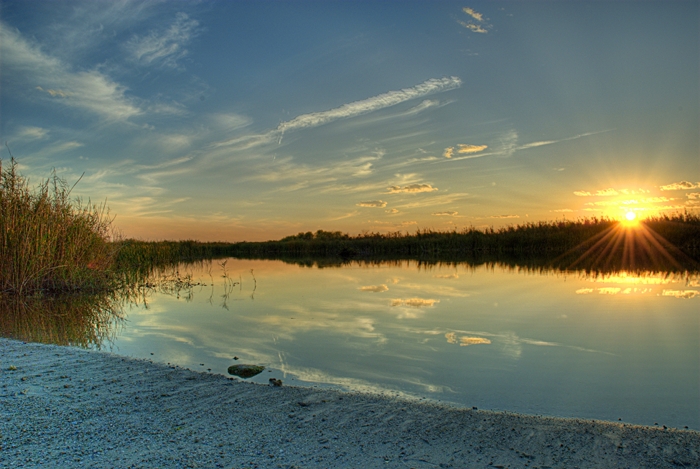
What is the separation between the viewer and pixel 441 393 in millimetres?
3721

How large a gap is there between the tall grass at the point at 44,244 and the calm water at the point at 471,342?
245 centimetres

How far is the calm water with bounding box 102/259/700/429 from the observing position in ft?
12.1

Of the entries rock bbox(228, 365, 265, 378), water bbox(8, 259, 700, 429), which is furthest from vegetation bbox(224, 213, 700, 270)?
rock bbox(228, 365, 265, 378)

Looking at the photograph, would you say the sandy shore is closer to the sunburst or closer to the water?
the water

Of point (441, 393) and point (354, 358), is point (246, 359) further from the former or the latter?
point (441, 393)

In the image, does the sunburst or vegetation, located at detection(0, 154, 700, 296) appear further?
the sunburst

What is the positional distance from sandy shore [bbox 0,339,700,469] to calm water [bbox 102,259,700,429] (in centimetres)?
43

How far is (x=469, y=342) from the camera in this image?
5.43 meters

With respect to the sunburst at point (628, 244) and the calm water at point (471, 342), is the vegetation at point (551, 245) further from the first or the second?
the calm water at point (471, 342)

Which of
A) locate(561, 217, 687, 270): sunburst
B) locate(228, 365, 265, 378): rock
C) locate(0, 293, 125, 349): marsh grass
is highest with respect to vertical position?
locate(561, 217, 687, 270): sunburst

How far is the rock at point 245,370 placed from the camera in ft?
14.1

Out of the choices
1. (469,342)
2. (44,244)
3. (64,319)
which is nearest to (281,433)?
(469,342)

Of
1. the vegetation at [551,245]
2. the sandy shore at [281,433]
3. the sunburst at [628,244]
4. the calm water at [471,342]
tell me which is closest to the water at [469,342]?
the calm water at [471,342]

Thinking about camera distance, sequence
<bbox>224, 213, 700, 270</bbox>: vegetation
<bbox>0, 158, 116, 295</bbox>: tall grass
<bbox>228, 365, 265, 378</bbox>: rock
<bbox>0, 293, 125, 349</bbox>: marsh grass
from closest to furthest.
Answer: <bbox>228, 365, 265, 378</bbox>: rock → <bbox>0, 293, 125, 349</bbox>: marsh grass → <bbox>0, 158, 116, 295</bbox>: tall grass → <bbox>224, 213, 700, 270</bbox>: vegetation
